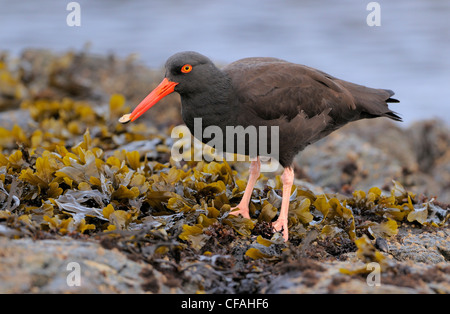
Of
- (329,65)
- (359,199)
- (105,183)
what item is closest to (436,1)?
(329,65)

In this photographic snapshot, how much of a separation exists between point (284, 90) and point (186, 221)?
1243 mm

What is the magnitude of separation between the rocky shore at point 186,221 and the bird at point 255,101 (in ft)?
0.99

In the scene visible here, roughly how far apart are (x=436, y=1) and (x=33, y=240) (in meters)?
17.8

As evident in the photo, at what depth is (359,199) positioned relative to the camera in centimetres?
394

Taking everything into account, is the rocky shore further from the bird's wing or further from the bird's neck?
the bird's wing

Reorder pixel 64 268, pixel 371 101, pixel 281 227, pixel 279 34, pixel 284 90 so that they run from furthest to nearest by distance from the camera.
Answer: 1. pixel 279 34
2. pixel 371 101
3. pixel 284 90
4. pixel 281 227
5. pixel 64 268

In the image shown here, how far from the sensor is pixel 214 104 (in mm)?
3615

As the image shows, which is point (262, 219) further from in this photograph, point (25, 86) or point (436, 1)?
point (436, 1)

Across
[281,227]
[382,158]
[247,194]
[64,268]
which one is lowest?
[382,158]

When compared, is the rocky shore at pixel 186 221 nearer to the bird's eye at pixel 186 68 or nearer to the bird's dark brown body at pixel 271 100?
the bird's dark brown body at pixel 271 100

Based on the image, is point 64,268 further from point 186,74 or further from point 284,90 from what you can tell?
point 284,90

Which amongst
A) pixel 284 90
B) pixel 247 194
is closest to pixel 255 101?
pixel 284 90

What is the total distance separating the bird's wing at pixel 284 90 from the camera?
12.0 feet

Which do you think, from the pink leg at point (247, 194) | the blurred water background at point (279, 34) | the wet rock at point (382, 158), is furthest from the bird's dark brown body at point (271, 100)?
the blurred water background at point (279, 34)
